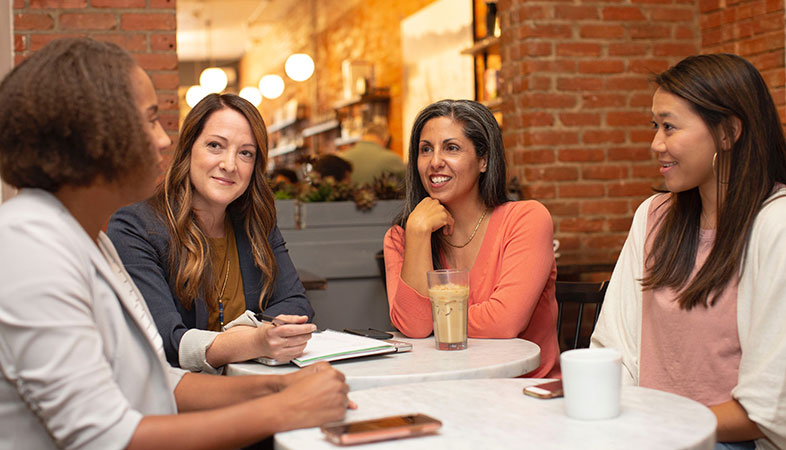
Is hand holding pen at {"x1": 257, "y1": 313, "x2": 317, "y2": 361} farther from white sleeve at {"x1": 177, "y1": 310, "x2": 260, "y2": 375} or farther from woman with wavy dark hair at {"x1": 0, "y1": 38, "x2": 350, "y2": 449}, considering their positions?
woman with wavy dark hair at {"x1": 0, "y1": 38, "x2": 350, "y2": 449}

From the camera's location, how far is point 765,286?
1466 mm

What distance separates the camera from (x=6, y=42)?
3326 millimetres

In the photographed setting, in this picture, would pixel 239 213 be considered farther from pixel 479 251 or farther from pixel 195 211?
pixel 479 251

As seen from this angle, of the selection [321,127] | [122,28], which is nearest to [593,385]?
[122,28]

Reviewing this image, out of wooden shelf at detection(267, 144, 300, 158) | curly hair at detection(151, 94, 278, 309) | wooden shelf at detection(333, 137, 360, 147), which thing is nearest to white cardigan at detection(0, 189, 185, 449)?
curly hair at detection(151, 94, 278, 309)

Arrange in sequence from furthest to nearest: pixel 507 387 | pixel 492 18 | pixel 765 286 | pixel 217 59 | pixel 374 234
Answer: pixel 217 59
pixel 492 18
pixel 374 234
pixel 765 286
pixel 507 387

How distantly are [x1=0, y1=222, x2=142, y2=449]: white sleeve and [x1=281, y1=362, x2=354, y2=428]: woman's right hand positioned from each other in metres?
0.24

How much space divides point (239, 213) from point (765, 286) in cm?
138

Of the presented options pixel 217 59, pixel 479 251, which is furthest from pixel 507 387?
pixel 217 59

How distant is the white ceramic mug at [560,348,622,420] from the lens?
111cm

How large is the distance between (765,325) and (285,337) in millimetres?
910

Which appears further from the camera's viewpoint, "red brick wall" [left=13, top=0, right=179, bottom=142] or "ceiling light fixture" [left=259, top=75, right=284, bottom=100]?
"ceiling light fixture" [left=259, top=75, right=284, bottom=100]

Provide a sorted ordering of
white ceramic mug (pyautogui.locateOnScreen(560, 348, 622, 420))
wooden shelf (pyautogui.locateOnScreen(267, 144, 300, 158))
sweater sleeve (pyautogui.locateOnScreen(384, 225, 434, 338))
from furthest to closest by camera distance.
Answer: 1. wooden shelf (pyautogui.locateOnScreen(267, 144, 300, 158))
2. sweater sleeve (pyautogui.locateOnScreen(384, 225, 434, 338))
3. white ceramic mug (pyautogui.locateOnScreen(560, 348, 622, 420))

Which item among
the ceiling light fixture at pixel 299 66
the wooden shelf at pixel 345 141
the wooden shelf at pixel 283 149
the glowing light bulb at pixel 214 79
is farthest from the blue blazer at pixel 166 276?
the wooden shelf at pixel 283 149
